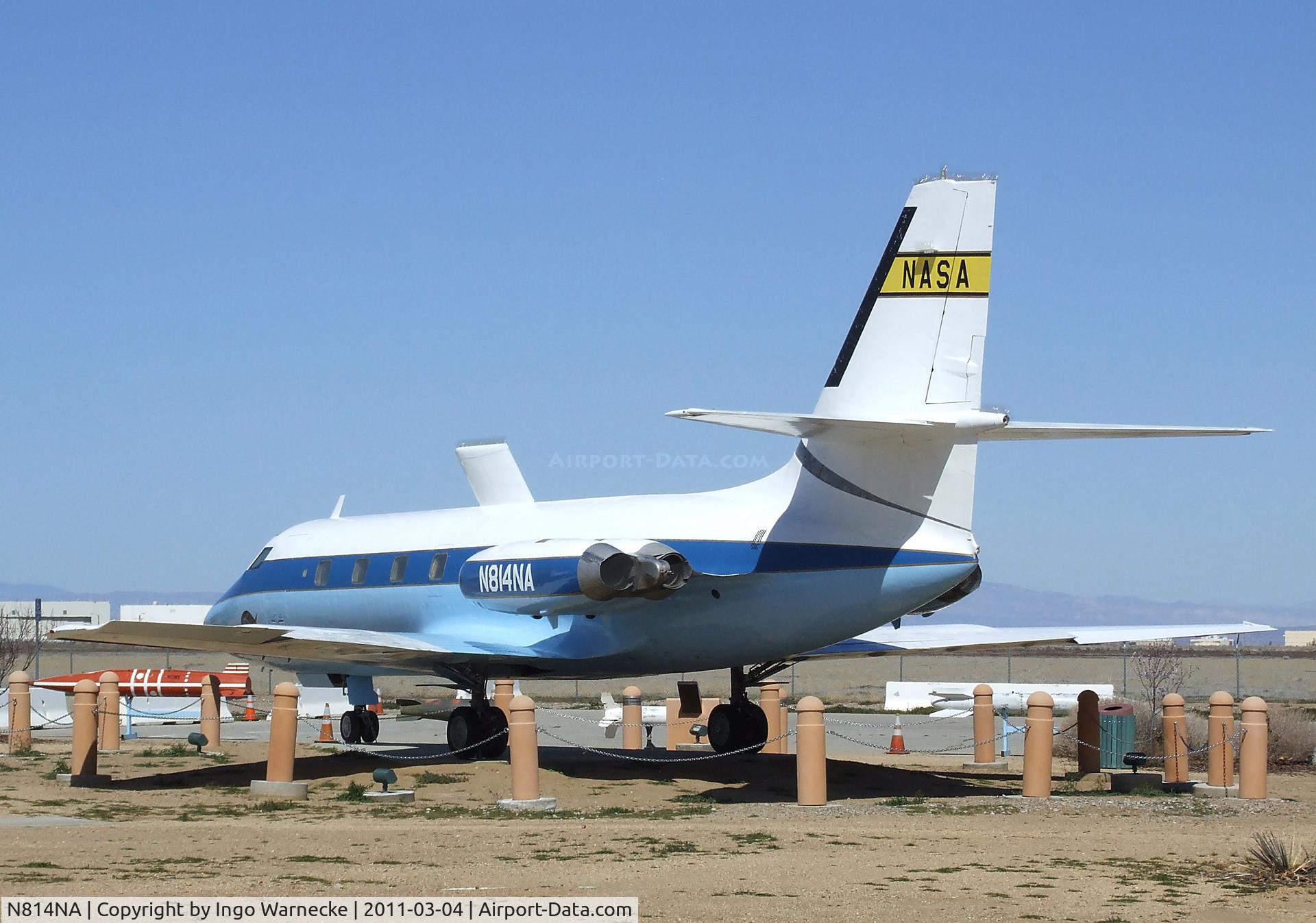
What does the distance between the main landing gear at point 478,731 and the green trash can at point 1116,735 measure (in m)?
8.47

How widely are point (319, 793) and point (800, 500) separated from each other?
21.3 feet

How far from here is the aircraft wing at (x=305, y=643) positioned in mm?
18500

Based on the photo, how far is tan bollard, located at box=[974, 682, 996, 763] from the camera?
75.2 ft

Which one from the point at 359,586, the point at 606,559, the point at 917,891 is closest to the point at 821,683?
the point at 359,586

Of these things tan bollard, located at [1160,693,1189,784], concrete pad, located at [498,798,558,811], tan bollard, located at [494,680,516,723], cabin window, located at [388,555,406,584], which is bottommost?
concrete pad, located at [498,798,558,811]

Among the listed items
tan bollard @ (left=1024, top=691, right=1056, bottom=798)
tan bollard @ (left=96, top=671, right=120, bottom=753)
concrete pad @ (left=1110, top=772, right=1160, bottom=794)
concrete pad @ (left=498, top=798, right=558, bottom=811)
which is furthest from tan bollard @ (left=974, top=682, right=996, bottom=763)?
tan bollard @ (left=96, top=671, right=120, bottom=753)

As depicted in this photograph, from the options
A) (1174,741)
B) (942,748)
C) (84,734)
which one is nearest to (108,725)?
(84,734)

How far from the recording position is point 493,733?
21797 mm

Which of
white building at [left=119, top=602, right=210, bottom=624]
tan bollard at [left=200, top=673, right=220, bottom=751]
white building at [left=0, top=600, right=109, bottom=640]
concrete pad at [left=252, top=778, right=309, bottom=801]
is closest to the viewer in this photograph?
concrete pad at [left=252, top=778, right=309, bottom=801]

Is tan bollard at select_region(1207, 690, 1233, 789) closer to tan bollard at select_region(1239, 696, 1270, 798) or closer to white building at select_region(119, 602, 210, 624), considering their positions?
tan bollard at select_region(1239, 696, 1270, 798)

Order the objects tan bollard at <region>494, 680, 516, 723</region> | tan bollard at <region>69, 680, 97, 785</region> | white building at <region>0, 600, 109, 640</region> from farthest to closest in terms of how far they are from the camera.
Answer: white building at <region>0, 600, 109, 640</region> < tan bollard at <region>494, 680, 516, 723</region> < tan bollard at <region>69, 680, 97, 785</region>

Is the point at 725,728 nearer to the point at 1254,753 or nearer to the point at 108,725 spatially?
the point at 1254,753

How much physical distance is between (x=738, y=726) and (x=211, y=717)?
9147 millimetres

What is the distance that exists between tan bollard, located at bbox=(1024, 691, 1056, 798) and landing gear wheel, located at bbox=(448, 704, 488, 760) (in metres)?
7.88
